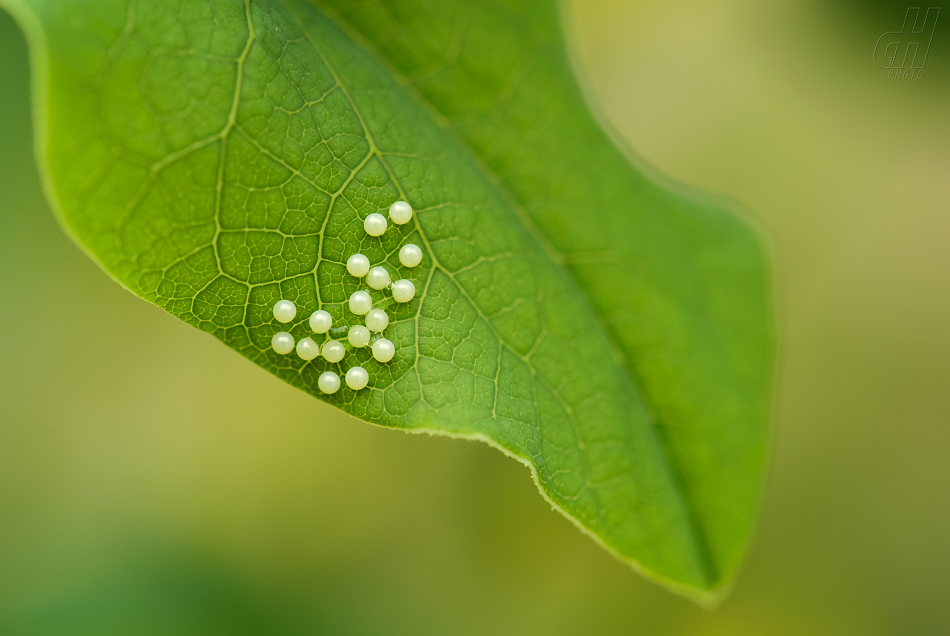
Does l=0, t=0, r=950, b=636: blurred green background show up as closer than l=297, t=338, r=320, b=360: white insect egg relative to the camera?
No

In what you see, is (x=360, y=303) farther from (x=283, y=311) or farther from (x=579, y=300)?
(x=579, y=300)

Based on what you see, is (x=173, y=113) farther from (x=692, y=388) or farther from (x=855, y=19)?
(x=855, y=19)

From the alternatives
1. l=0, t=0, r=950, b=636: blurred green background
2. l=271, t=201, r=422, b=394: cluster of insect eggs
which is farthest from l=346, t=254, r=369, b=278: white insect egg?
l=0, t=0, r=950, b=636: blurred green background

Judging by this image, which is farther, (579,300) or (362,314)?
(579,300)

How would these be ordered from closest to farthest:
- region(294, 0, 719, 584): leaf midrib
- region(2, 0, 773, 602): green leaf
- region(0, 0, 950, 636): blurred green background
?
1. region(2, 0, 773, 602): green leaf
2. region(294, 0, 719, 584): leaf midrib
3. region(0, 0, 950, 636): blurred green background

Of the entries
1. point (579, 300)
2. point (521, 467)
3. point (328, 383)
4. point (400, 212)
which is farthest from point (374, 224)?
point (521, 467)

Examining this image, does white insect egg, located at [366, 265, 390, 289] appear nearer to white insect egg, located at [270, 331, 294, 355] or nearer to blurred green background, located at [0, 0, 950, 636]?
white insect egg, located at [270, 331, 294, 355]
